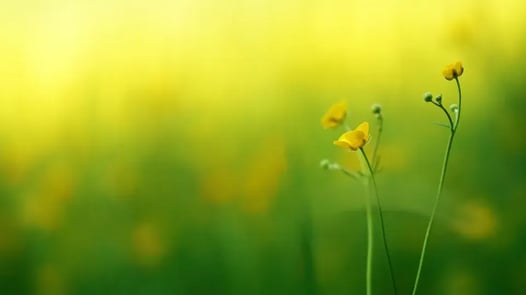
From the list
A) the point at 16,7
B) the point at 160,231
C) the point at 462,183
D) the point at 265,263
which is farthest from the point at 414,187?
the point at 16,7

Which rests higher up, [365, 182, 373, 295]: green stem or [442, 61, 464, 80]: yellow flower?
[442, 61, 464, 80]: yellow flower

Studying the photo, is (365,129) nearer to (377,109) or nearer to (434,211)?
(377,109)

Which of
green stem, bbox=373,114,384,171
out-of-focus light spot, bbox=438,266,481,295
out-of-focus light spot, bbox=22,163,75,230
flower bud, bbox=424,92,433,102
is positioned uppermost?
flower bud, bbox=424,92,433,102

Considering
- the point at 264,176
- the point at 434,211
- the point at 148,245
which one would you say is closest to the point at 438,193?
the point at 434,211

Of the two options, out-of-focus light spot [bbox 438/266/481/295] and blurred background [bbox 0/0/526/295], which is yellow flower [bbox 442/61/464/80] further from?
out-of-focus light spot [bbox 438/266/481/295]

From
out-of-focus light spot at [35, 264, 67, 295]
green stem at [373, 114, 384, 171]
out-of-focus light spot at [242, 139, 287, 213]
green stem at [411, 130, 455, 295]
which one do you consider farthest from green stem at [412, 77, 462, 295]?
out-of-focus light spot at [35, 264, 67, 295]
